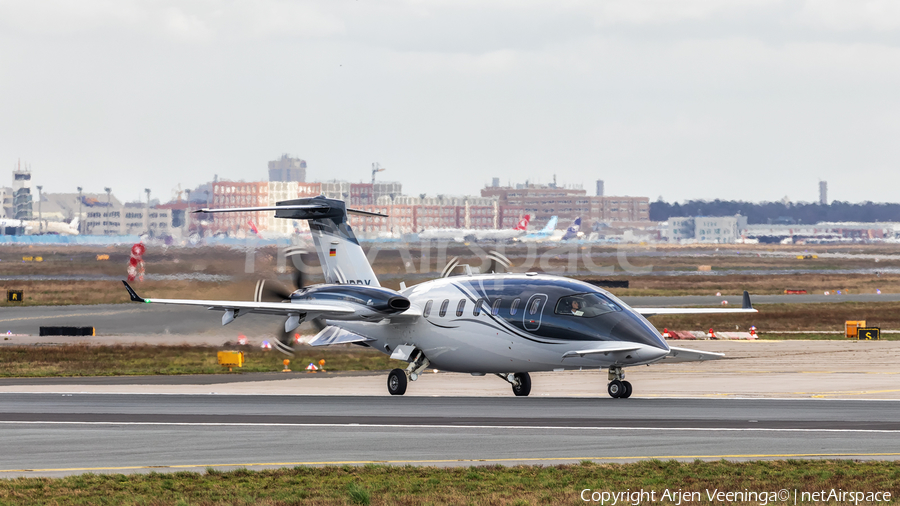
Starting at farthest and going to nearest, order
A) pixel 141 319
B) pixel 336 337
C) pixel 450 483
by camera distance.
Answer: pixel 141 319 → pixel 336 337 → pixel 450 483

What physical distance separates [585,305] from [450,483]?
53.1 feet

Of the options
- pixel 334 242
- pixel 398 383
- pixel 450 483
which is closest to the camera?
pixel 450 483

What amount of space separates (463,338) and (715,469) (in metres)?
17.4

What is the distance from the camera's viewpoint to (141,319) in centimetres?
7169

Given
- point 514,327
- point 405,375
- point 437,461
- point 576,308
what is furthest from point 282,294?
point 437,461

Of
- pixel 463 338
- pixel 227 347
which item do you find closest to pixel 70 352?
pixel 227 347

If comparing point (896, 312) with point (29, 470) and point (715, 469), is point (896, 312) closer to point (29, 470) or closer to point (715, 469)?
point (715, 469)

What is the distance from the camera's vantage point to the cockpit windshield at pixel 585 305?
3522cm

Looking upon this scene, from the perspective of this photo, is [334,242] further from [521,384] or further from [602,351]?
[602,351]

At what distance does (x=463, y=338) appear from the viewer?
3791 cm

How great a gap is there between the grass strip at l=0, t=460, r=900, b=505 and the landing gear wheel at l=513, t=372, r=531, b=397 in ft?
52.8

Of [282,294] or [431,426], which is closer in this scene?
[431,426]

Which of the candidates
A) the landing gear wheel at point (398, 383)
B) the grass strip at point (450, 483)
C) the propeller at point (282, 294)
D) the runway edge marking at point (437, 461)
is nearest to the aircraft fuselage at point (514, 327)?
the landing gear wheel at point (398, 383)

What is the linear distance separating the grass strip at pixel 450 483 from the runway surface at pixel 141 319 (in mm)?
33534
